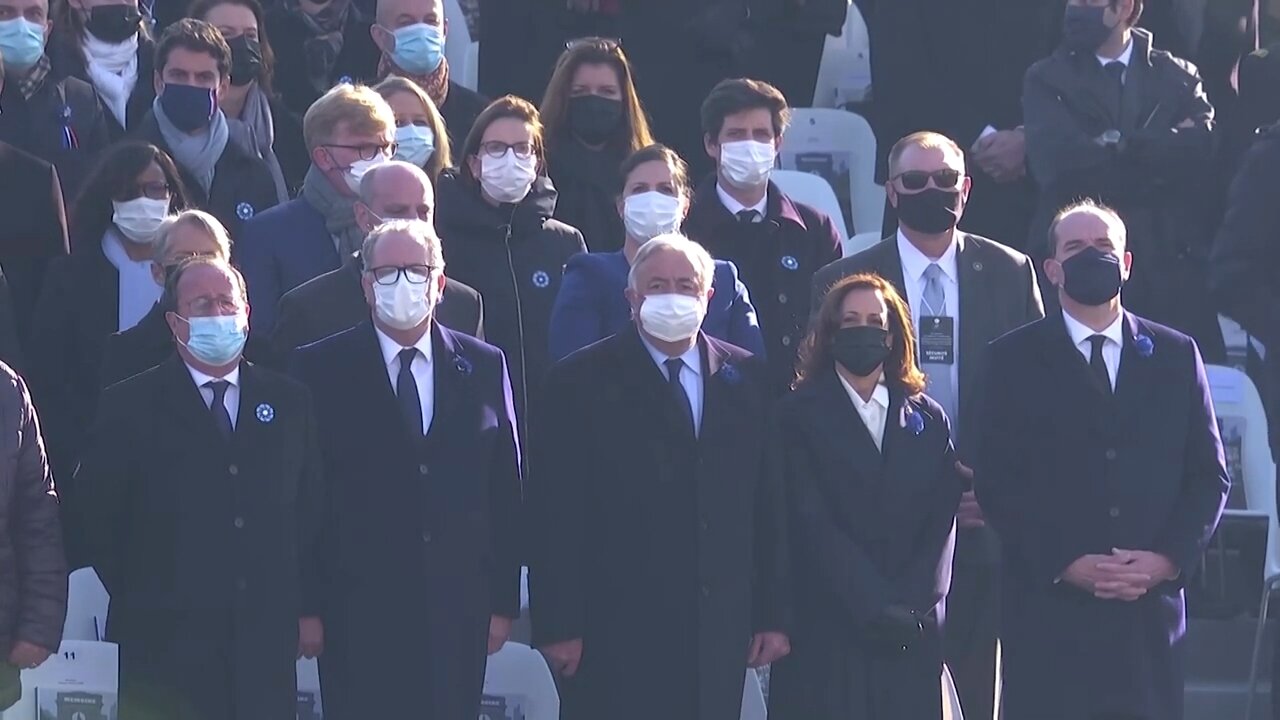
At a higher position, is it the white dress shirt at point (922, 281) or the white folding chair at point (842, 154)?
the white folding chair at point (842, 154)

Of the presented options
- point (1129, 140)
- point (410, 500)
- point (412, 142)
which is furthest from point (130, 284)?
point (1129, 140)

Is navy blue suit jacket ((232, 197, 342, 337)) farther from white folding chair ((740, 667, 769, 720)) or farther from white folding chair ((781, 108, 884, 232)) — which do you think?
white folding chair ((781, 108, 884, 232))

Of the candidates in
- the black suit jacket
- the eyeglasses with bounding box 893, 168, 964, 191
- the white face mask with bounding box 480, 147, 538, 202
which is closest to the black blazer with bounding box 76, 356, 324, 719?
the black suit jacket

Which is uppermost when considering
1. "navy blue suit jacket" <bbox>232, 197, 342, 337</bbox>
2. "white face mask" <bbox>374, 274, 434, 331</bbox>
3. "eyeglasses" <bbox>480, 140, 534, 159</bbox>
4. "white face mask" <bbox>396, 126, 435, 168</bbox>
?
"white face mask" <bbox>396, 126, 435, 168</bbox>

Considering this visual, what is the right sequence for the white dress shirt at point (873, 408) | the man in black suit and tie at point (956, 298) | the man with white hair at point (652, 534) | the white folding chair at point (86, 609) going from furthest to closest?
the man in black suit and tie at point (956, 298) < the white folding chair at point (86, 609) < the white dress shirt at point (873, 408) < the man with white hair at point (652, 534)

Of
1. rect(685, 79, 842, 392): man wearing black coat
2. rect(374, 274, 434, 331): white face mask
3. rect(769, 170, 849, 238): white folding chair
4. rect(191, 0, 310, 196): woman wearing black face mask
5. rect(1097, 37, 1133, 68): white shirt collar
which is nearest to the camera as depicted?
rect(374, 274, 434, 331): white face mask

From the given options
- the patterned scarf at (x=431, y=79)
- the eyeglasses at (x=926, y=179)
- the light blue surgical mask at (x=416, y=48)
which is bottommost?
the eyeglasses at (x=926, y=179)

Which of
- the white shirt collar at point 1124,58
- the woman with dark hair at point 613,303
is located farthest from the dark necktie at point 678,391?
the white shirt collar at point 1124,58

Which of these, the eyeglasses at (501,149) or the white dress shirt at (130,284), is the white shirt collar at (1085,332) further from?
the white dress shirt at (130,284)

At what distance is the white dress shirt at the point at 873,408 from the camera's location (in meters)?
7.61

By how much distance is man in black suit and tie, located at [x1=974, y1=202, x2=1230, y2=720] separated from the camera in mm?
7730

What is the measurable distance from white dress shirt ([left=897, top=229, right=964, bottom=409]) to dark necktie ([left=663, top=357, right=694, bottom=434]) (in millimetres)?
1115

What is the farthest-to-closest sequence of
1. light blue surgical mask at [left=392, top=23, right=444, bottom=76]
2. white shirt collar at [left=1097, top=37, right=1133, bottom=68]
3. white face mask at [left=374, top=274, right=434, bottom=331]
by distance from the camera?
white shirt collar at [left=1097, top=37, right=1133, bottom=68], light blue surgical mask at [left=392, top=23, right=444, bottom=76], white face mask at [left=374, top=274, right=434, bottom=331]

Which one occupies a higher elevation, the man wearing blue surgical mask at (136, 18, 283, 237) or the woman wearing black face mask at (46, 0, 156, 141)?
the woman wearing black face mask at (46, 0, 156, 141)
